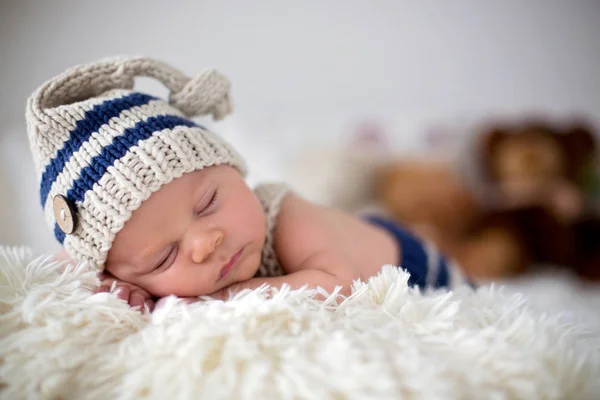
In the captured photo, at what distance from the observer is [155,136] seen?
72 cm

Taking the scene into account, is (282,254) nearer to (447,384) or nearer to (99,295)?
(99,295)

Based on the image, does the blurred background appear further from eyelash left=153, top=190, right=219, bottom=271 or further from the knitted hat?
eyelash left=153, top=190, right=219, bottom=271

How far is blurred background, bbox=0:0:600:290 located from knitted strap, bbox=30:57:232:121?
1.89ft

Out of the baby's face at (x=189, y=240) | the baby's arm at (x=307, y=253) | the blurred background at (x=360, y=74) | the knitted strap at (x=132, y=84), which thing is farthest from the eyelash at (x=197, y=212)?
the blurred background at (x=360, y=74)

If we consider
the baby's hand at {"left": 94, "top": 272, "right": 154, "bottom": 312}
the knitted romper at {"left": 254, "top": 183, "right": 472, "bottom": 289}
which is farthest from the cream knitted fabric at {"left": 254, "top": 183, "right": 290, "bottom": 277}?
the baby's hand at {"left": 94, "top": 272, "right": 154, "bottom": 312}

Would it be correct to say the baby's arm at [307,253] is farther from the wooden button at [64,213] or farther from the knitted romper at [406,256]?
the wooden button at [64,213]

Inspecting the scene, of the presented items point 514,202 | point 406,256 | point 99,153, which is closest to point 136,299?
point 99,153

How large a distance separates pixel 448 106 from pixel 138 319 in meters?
1.95

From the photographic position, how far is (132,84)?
86cm

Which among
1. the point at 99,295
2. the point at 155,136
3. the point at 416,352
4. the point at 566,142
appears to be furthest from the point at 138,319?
the point at 566,142

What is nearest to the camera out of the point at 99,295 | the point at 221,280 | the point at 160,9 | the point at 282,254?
the point at 99,295

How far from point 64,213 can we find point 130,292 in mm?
162

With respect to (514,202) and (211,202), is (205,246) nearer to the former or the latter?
(211,202)

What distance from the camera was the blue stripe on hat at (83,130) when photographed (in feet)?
2.32
